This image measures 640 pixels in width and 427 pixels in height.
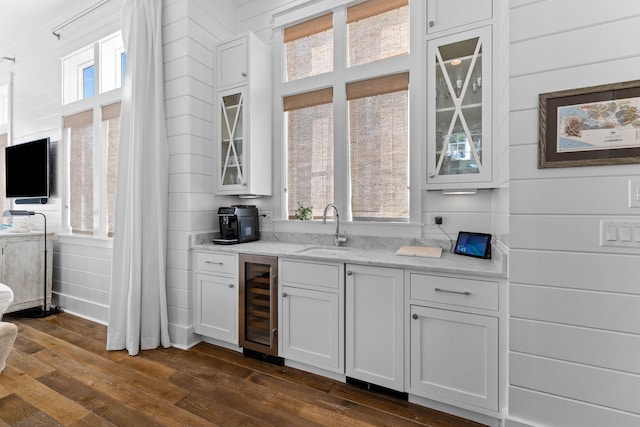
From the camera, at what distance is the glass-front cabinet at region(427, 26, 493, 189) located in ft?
6.10

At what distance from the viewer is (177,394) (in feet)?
6.25

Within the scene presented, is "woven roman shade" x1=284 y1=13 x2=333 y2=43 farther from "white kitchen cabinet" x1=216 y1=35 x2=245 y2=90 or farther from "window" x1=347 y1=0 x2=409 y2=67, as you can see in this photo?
"white kitchen cabinet" x1=216 y1=35 x2=245 y2=90

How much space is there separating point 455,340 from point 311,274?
0.97 meters

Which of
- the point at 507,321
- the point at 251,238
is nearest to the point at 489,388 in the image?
the point at 507,321

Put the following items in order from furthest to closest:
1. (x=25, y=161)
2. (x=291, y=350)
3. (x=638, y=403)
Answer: (x=25, y=161), (x=291, y=350), (x=638, y=403)

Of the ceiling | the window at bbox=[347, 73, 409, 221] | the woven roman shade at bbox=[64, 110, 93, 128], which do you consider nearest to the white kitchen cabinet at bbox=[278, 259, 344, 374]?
the window at bbox=[347, 73, 409, 221]

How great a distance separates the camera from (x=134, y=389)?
76.9 inches

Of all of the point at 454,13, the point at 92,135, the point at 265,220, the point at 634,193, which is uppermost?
→ the point at 454,13

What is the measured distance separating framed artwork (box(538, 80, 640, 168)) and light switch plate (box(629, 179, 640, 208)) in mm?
90

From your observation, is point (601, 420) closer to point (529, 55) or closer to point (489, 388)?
point (489, 388)

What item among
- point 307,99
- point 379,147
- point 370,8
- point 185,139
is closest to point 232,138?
point 185,139

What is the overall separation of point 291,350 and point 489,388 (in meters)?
1.27

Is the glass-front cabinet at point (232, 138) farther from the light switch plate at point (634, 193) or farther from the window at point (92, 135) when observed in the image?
the light switch plate at point (634, 193)

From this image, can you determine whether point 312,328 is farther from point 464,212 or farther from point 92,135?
point 92,135
